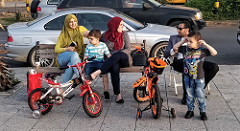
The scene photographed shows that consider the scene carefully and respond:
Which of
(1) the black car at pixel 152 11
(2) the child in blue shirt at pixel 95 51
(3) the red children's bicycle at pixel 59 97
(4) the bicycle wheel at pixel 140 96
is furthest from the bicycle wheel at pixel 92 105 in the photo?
(1) the black car at pixel 152 11

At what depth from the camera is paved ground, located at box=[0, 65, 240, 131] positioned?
624cm

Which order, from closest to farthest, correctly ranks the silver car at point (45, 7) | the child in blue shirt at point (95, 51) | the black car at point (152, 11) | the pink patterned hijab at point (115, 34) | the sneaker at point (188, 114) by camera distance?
the sneaker at point (188, 114) < the child in blue shirt at point (95, 51) < the pink patterned hijab at point (115, 34) < the black car at point (152, 11) < the silver car at point (45, 7)

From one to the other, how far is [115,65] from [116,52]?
0.26 meters

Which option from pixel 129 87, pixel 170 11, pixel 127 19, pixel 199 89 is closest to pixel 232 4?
pixel 170 11

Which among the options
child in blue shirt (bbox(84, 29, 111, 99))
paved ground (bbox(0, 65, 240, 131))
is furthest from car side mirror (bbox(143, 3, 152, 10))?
child in blue shirt (bbox(84, 29, 111, 99))

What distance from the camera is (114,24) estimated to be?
7492 millimetres

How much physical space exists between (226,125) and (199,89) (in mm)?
595

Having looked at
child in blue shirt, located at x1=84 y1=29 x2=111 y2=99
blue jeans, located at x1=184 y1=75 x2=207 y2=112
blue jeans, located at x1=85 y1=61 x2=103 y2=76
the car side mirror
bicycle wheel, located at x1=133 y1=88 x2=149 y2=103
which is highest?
the car side mirror

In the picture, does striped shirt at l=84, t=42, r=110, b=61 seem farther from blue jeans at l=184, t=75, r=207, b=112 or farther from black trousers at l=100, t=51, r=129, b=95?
blue jeans at l=184, t=75, r=207, b=112

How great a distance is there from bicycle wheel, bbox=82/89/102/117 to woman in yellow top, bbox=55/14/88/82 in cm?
107

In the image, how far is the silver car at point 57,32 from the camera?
10.7 m

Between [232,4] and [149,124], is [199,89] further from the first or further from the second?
[232,4]

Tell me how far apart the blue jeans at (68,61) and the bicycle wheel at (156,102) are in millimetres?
1610

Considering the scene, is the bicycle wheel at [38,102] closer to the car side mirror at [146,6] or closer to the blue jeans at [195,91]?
the blue jeans at [195,91]
